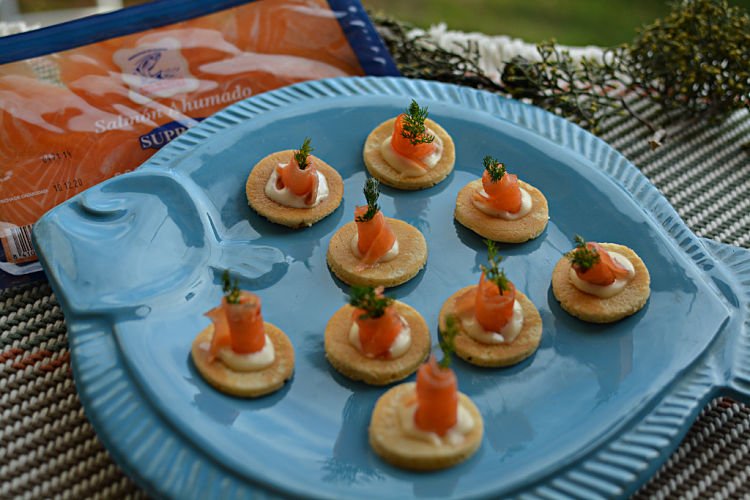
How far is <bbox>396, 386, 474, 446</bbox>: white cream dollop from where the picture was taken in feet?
6.98

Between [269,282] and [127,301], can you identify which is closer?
[127,301]

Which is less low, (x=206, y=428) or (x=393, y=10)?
(x=206, y=428)

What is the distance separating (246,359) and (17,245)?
3.39 ft

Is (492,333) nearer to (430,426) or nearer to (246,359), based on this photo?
(430,426)

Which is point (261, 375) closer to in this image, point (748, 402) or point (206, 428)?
point (206, 428)

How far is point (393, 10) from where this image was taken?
5.79 meters

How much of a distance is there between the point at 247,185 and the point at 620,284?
1213 mm

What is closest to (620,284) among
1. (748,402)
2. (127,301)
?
(748,402)

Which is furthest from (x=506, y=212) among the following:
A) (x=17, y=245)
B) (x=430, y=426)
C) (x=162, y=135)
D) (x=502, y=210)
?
(x=17, y=245)

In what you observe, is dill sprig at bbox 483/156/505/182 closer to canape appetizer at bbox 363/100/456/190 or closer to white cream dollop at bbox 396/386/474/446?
canape appetizer at bbox 363/100/456/190

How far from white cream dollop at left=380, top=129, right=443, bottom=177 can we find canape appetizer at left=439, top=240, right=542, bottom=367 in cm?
56

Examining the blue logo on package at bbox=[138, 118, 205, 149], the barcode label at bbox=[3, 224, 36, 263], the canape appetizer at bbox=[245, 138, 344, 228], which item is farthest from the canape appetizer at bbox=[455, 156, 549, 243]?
the barcode label at bbox=[3, 224, 36, 263]

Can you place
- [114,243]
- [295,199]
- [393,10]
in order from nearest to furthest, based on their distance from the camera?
[114,243] → [295,199] → [393,10]

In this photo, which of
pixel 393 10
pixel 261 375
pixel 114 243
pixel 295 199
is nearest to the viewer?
pixel 261 375
